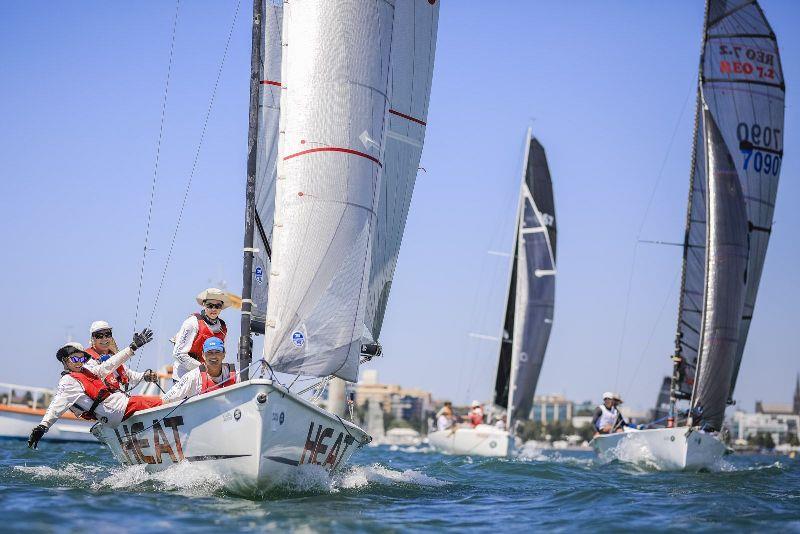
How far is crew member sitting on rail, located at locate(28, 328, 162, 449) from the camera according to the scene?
12688 millimetres

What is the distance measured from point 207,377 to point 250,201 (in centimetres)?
241

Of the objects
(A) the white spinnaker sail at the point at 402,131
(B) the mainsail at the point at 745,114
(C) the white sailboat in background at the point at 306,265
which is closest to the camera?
(C) the white sailboat in background at the point at 306,265

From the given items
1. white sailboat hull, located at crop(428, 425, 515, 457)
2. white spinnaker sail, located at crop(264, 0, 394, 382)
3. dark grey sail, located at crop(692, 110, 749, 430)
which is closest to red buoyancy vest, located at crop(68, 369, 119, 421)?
white spinnaker sail, located at crop(264, 0, 394, 382)

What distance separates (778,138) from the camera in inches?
1160

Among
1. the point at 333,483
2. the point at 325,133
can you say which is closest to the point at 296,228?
the point at 325,133

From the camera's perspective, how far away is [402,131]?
1758 cm

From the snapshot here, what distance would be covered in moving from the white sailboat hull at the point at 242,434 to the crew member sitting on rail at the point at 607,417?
14.3 metres

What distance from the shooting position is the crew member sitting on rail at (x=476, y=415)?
1387 inches

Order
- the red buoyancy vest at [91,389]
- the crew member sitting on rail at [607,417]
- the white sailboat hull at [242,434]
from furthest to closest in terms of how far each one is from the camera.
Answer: the crew member sitting on rail at [607,417], the red buoyancy vest at [91,389], the white sailboat hull at [242,434]

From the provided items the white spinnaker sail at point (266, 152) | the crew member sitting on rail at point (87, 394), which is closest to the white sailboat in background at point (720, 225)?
the white spinnaker sail at point (266, 152)

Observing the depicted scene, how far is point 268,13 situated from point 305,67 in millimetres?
3712

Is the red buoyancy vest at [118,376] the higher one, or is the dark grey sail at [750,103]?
the dark grey sail at [750,103]

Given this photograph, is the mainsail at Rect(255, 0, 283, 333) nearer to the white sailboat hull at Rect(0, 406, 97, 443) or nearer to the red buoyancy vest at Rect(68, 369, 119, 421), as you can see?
the red buoyancy vest at Rect(68, 369, 119, 421)

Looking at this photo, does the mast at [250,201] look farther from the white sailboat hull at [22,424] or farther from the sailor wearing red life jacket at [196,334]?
the white sailboat hull at [22,424]
